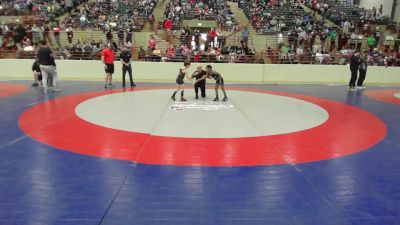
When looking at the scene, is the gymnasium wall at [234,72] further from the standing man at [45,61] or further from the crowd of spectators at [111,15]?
the standing man at [45,61]

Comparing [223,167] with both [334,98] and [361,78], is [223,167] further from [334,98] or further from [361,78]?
[361,78]

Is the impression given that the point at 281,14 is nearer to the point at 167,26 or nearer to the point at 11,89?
the point at 167,26

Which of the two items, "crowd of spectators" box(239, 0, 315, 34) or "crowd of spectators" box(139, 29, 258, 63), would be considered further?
"crowd of spectators" box(239, 0, 315, 34)

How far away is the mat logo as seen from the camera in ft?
31.0

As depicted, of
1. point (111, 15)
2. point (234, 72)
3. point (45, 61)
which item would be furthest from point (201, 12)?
point (45, 61)

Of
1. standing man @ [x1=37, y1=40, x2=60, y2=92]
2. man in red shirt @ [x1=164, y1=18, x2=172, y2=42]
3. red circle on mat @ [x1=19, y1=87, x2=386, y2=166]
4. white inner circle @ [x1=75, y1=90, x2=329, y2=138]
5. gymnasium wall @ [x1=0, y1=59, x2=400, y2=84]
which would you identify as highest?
man in red shirt @ [x1=164, y1=18, x2=172, y2=42]

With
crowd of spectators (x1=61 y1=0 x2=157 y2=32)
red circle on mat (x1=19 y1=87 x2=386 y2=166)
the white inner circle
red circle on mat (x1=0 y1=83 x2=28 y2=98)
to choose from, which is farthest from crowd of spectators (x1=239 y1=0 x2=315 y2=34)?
red circle on mat (x1=19 y1=87 x2=386 y2=166)

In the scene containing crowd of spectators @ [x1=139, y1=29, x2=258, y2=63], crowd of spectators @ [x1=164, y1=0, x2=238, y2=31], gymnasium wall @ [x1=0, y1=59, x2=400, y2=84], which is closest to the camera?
gymnasium wall @ [x1=0, y1=59, x2=400, y2=84]

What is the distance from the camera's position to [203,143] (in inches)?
251

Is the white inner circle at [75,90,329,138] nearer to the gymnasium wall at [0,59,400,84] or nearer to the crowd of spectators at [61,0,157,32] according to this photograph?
the gymnasium wall at [0,59,400,84]

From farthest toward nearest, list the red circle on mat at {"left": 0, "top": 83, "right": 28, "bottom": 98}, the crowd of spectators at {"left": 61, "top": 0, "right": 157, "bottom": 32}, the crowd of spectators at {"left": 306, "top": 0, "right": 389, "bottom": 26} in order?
the crowd of spectators at {"left": 306, "top": 0, "right": 389, "bottom": 26}
the crowd of spectators at {"left": 61, "top": 0, "right": 157, "bottom": 32}
the red circle on mat at {"left": 0, "top": 83, "right": 28, "bottom": 98}

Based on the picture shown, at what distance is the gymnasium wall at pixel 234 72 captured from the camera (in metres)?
16.2

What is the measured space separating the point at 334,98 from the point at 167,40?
1047cm

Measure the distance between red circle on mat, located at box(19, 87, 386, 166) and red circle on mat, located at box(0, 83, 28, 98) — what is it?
3680 mm
